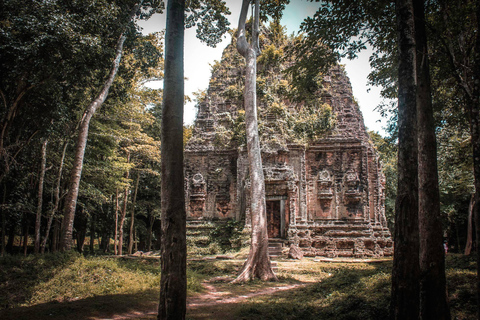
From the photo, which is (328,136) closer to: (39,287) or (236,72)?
(236,72)

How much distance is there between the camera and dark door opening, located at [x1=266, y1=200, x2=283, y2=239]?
17719mm

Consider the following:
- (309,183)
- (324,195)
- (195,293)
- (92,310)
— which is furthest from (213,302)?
(309,183)

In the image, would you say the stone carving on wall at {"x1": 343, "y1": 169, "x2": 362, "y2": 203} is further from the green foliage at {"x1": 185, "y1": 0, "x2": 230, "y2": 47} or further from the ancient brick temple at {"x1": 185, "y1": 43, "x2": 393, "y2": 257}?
the green foliage at {"x1": 185, "y1": 0, "x2": 230, "y2": 47}

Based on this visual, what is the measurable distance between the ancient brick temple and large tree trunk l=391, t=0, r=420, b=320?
1200cm

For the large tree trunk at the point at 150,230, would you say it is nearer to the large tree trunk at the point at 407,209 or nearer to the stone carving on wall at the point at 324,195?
the stone carving on wall at the point at 324,195

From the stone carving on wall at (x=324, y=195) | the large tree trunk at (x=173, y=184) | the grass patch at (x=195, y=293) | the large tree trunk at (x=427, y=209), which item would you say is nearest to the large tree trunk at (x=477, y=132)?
the large tree trunk at (x=427, y=209)

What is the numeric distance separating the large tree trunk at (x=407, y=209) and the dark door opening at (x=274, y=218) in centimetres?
1332

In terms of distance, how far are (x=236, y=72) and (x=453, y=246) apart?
64.6ft

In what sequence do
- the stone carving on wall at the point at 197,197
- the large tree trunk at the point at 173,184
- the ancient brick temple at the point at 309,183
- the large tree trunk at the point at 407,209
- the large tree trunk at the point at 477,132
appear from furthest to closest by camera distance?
1. the stone carving on wall at the point at 197,197
2. the ancient brick temple at the point at 309,183
3. the large tree trunk at the point at 407,209
4. the large tree trunk at the point at 173,184
5. the large tree trunk at the point at 477,132

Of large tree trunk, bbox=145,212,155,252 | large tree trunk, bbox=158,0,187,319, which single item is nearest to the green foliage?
large tree trunk, bbox=158,0,187,319

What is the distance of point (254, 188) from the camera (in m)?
10.6

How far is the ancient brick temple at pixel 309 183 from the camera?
16.6m

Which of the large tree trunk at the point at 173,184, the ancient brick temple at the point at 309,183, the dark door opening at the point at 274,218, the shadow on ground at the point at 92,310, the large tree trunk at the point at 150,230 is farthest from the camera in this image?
the large tree trunk at the point at 150,230

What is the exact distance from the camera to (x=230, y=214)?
1791 cm
